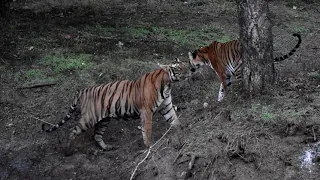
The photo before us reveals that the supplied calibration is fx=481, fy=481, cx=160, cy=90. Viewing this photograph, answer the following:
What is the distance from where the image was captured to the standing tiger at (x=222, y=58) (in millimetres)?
7645

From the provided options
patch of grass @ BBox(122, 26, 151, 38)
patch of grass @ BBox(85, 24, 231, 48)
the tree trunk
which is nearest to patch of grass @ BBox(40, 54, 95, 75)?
patch of grass @ BBox(85, 24, 231, 48)

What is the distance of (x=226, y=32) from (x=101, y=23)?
273 cm

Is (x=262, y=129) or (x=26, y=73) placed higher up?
(x=262, y=129)

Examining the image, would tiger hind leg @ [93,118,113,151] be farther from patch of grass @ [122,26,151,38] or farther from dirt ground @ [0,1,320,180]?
patch of grass @ [122,26,151,38]

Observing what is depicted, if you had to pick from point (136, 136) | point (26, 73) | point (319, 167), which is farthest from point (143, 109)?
point (26, 73)

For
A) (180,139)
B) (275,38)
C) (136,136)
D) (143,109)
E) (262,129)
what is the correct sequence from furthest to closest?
(275,38) → (136,136) → (143,109) → (180,139) → (262,129)

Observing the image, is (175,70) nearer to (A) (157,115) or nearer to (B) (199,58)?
(A) (157,115)

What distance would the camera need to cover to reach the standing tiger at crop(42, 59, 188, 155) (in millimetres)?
6219

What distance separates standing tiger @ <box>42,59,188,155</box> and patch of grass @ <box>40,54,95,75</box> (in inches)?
73.3

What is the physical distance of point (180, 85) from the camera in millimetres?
7898

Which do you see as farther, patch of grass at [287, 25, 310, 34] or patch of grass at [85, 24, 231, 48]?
patch of grass at [287, 25, 310, 34]

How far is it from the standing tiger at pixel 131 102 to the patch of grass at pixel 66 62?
73.3 inches

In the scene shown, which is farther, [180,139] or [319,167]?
[180,139]

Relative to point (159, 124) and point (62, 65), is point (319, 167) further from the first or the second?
point (62, 65)
